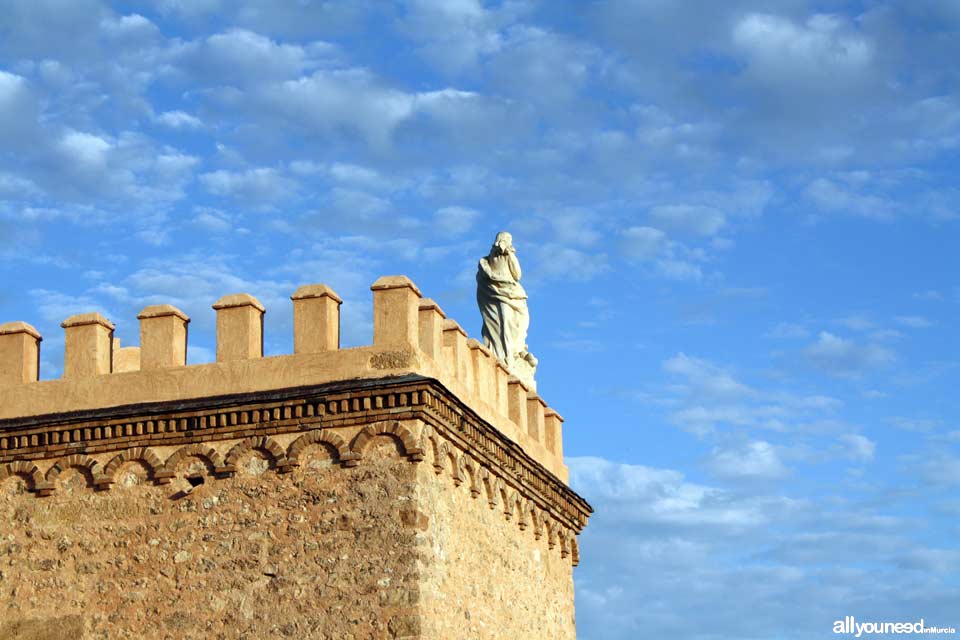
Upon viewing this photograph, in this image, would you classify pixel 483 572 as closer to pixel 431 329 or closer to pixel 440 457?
pixel 440 457

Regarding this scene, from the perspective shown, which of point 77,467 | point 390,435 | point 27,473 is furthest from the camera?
point 27,473

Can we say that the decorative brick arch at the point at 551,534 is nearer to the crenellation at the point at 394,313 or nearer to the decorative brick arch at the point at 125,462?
the crenellation at the point at 394,313

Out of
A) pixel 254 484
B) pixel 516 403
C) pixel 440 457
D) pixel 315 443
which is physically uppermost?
pixel 516 403

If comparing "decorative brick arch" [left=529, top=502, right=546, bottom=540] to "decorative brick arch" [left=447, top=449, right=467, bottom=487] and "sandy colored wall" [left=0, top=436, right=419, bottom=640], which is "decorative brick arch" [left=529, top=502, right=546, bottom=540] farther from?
"sandy colored wall" [left=0, top=436, right=419, bottom=640]

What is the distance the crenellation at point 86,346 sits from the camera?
1878cm

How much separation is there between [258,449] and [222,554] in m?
1.13

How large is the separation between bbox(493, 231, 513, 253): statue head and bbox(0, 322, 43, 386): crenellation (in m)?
5.83

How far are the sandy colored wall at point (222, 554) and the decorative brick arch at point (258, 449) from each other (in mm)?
72

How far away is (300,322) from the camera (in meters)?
18.1

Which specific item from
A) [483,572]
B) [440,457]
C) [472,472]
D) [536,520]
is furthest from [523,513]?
[440,457]

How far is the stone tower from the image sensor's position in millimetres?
17000

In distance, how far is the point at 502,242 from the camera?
21625 millimetres

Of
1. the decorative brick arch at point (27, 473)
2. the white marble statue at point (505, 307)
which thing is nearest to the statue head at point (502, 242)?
the white marble statue at point (505, 307)

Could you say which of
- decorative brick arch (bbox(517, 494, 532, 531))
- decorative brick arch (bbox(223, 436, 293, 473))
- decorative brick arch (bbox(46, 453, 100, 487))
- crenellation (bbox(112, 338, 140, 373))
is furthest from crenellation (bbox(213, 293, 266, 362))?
decorative brick arch (bbox(517, 494, 532, 531))
